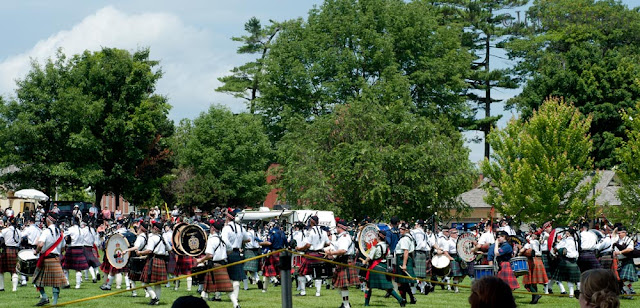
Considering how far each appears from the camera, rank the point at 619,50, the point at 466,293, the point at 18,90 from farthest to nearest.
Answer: the point at 619,50 < the point at 18,90 < the point at 466,293

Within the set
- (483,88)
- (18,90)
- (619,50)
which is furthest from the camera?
(483,88)

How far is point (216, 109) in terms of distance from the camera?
182 ft

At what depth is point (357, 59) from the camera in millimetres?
45688

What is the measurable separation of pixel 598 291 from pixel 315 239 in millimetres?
14340

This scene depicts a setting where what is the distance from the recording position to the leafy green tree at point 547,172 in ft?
122

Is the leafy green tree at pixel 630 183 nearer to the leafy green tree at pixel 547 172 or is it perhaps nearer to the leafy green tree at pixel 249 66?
the leafy green tree at pixel 547 172

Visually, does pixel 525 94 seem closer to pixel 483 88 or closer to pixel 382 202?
pixel 483 88

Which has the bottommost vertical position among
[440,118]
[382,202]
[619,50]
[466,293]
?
[466,293]

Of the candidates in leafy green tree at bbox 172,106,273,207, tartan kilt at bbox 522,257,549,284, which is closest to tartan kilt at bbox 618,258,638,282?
tartan kilt at bbox 522,257,549,284

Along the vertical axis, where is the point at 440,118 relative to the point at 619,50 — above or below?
below

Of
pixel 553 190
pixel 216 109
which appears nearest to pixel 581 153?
pixel 553 190

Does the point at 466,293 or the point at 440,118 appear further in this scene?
the point at 440,118

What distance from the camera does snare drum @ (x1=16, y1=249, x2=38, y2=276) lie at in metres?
17.6

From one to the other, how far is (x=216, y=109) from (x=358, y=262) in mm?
36956
